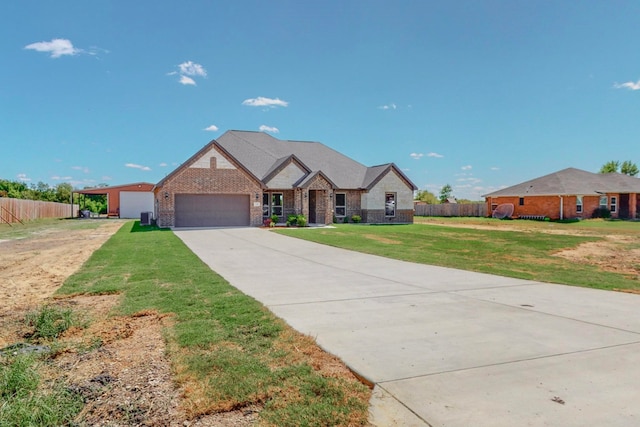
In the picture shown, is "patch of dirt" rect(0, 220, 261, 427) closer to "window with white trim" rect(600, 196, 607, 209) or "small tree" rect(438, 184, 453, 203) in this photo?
"window with white trim" rect(600, 196, 607, 209)

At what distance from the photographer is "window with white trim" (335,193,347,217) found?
3075cm

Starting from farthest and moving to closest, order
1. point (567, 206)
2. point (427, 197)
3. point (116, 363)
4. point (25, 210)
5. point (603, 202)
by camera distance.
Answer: point (427, 197) < point (603, 202) < point (567, 206) < point (25, 210) < point (116, 363)

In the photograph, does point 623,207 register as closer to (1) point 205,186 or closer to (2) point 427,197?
(2) point 427,197

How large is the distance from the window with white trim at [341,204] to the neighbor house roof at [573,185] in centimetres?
2031

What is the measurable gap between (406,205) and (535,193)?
50.0 ft

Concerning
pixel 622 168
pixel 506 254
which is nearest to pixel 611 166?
pixel 622 168

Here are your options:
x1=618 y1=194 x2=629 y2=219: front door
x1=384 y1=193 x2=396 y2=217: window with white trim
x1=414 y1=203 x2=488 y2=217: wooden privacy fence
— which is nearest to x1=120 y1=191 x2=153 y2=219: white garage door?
x1=384 y1=193 x2=396 y2=217: window with white trim

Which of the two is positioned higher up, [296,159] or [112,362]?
[296,159]

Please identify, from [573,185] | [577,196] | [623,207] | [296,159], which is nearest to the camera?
[296,159]

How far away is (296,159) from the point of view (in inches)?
1137

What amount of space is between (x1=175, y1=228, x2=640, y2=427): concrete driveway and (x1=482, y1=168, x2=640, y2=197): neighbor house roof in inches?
1320

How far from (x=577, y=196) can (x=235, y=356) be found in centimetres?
4020

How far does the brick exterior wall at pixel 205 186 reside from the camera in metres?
24.5

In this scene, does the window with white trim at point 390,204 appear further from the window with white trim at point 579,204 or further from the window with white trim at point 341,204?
the window with white trim at point 579,204
